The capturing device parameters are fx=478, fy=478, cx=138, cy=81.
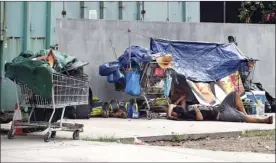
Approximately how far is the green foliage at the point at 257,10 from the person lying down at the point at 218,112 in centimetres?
842

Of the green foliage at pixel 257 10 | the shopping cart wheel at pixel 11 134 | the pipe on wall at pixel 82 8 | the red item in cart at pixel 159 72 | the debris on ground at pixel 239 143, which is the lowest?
the debris on ground at pixel 239 143

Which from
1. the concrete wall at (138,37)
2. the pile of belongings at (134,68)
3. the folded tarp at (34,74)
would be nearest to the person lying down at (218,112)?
the pile of belongings at (134,68)

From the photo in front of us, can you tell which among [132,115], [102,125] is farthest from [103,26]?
[102,125]

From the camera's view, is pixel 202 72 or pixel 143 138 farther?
pixel 202 72

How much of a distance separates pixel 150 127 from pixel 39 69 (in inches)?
143

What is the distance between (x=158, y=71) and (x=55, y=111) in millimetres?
4800

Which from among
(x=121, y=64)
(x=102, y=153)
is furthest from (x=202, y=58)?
(x=102, y=153)

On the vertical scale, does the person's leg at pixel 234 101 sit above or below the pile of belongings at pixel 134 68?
below

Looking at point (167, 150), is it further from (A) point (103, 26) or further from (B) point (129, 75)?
(A) point (103, 26)

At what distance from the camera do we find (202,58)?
15.3m

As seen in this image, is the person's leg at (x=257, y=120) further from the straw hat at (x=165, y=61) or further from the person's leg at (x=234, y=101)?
the straw hat at (x=165, y=61)

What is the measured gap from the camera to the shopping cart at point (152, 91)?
44.1 ft

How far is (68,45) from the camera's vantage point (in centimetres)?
1418

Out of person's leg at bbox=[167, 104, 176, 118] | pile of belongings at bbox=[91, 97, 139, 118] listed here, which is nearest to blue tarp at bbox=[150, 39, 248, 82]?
person's leg at bbox=[167, 104, 176, 118]
